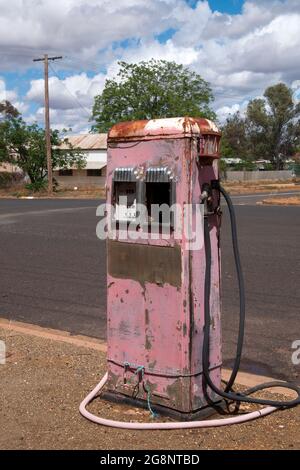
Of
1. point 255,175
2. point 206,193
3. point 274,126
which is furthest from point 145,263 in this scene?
point 274,126

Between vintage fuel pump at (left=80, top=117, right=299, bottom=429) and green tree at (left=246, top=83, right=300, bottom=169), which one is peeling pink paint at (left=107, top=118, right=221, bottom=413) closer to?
vintage fuel pump at (left=80, top=117, right=299, bottom=429)

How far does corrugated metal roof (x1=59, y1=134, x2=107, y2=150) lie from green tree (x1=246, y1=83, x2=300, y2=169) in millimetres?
38688

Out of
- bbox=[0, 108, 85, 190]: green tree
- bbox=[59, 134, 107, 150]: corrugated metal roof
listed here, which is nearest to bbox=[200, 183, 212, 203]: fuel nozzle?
bbox=[0, 108, 85, 190]: green tree

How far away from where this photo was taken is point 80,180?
6350 cm

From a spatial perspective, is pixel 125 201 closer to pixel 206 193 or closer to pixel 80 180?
pixel 206 193

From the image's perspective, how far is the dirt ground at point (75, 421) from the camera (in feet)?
12.2

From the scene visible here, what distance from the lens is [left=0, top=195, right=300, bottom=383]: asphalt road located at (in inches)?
243

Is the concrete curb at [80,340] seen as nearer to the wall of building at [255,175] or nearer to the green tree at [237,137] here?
the wall of building at [255,175]

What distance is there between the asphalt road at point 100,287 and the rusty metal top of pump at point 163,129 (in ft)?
7.81

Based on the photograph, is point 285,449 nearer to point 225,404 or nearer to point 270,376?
point 225,404

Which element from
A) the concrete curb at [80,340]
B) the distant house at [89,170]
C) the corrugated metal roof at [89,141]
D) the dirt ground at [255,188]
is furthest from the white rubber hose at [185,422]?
the corrugated metal roof at [89,141]

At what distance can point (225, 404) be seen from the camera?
4250 millimetres

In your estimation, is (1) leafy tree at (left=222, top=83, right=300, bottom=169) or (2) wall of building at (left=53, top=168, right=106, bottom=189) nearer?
(2) wall of building at (left=53, top=168, right=106, bottom=189)
